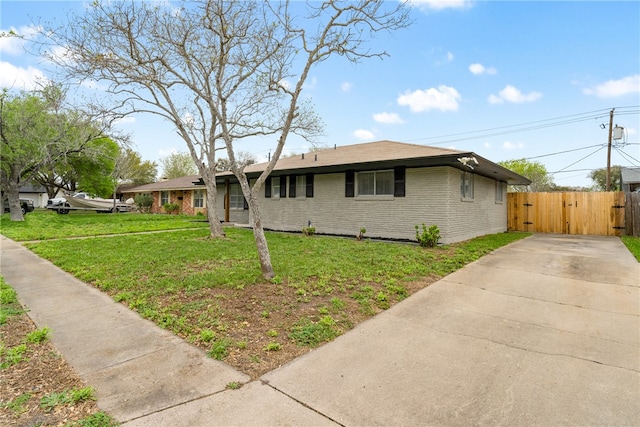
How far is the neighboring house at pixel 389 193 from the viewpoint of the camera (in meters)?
9.73

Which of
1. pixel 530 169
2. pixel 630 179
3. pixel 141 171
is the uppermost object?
pixel 141 171

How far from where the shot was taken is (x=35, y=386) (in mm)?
2543

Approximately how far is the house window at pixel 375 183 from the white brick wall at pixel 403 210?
10.6 inches

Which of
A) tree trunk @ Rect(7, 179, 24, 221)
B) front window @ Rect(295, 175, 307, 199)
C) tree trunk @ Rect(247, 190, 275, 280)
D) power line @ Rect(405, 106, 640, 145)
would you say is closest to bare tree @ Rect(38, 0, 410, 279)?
tree trunk @ Rect(247, 190, 275, 280)

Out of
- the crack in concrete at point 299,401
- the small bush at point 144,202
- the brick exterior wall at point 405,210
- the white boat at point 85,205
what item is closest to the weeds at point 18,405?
the crack in concrete at point 299,401

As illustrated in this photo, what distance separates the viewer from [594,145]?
20.9 m

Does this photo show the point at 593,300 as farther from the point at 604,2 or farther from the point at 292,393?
the point at 604,2

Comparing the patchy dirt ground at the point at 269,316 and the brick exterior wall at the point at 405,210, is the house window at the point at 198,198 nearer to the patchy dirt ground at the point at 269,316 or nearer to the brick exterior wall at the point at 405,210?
the brick exterior wall at the point at 405,210

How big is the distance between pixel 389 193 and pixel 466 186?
2.85 metres

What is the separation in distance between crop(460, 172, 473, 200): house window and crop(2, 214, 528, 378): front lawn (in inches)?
88.5

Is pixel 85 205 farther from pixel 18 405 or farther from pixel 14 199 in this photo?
pixel 18 405

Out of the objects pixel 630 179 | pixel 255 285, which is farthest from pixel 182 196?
pixel 630 179

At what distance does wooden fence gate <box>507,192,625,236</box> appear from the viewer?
1304cm

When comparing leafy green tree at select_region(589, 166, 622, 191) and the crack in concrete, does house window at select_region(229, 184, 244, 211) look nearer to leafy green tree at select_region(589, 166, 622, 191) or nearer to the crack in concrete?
the crack in concrete
